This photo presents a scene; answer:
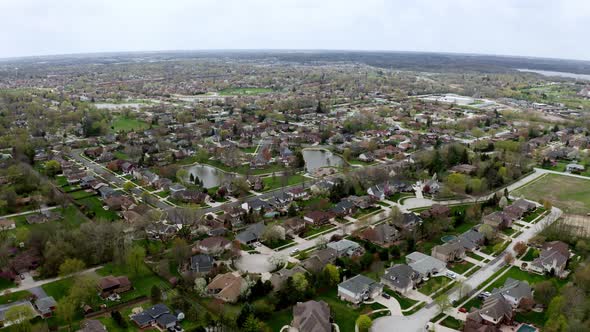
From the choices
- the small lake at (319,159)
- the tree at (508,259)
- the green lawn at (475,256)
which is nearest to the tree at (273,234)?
the green lawn at (475,256)

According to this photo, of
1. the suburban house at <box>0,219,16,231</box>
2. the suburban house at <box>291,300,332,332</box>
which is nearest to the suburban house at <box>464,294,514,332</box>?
the suburban house at <box>291,300,332,332</box>

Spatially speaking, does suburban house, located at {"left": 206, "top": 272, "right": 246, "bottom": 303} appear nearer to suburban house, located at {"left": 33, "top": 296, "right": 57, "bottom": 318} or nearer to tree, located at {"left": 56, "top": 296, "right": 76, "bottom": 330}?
tree, located at {"left": 56, "top": 296, "right": 76, "bottom": 330}

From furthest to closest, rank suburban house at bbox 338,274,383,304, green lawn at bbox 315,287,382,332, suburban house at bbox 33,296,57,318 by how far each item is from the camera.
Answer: suburban house at bbox 338,274,383,304 → suburban house at bbox 33,296,57,318 → green lawn at bbox 315,287,382,332

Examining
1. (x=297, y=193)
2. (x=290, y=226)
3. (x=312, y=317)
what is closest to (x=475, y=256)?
(x=290, y=226)

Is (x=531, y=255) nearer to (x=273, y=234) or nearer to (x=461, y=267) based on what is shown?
(x=461, y=267)

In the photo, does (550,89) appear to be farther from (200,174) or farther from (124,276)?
(124,276)

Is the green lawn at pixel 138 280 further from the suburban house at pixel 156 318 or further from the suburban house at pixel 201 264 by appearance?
the suburban house at pixel 156 318

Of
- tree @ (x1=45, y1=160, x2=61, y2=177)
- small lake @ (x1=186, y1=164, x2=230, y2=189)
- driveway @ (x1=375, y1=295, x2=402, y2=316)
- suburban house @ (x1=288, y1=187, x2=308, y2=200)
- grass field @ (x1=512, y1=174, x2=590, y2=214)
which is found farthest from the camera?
tree @ (x1=45, y1=160, x2=61, y2=177)
